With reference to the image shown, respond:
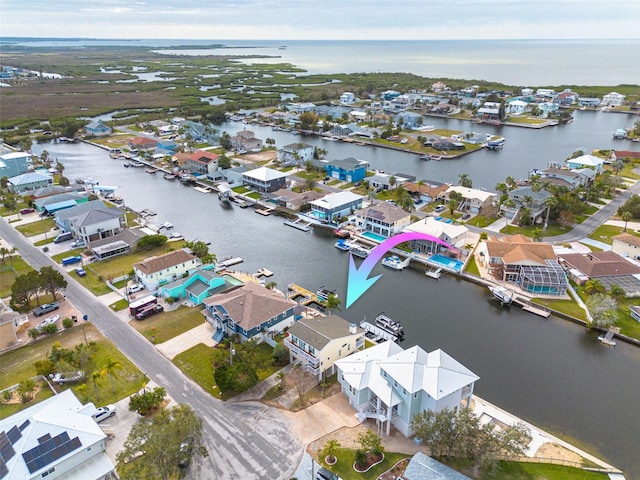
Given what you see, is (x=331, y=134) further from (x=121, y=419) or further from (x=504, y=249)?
(x=121, y=419)

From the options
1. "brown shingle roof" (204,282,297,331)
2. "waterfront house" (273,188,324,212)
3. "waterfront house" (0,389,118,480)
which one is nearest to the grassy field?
"waterfront house" (0,389,118,480)

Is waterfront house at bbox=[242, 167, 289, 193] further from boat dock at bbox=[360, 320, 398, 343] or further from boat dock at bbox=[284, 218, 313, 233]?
boat dock at bbox=[360, 320, 398, 343]

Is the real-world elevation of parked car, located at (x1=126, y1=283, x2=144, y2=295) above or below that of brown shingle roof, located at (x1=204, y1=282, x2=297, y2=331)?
below

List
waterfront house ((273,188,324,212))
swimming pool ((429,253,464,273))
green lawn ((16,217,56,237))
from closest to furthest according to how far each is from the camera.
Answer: swimming pool ((429,253,464,273)), green lawn ((16,217,56,237)), waterfront house ((273,188,324,212))

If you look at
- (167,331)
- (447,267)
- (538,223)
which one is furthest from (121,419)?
(538,223)

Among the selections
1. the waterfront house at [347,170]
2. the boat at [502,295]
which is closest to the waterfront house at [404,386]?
the boat at [502,295]

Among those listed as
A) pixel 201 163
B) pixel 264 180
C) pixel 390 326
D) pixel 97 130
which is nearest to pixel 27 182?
pixel 201 163

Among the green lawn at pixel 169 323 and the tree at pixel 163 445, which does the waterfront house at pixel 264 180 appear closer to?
the green lawn at pixel 169 323
